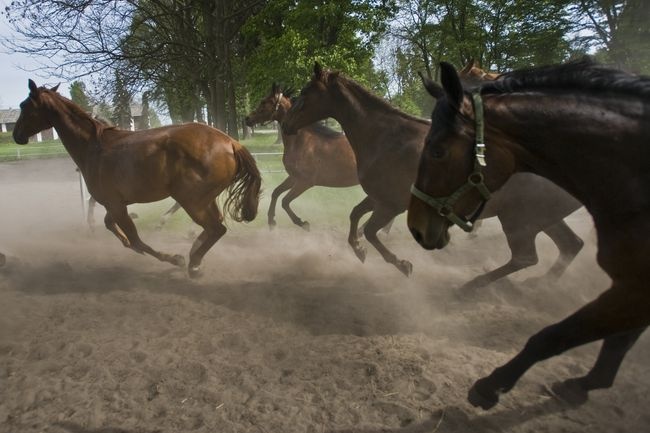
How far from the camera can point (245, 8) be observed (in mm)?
14305

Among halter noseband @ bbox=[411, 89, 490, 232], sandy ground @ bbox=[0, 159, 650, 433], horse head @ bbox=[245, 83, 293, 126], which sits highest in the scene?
horse head @ bbox=[245, 83, 293, 126]

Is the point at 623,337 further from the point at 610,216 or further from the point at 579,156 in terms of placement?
the point at 579,156

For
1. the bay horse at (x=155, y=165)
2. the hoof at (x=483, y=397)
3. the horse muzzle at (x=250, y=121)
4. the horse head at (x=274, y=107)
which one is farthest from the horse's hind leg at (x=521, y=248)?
the horse muzzle at (x=250, y=121)

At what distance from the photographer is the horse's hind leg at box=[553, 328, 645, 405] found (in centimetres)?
262

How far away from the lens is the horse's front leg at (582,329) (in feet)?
6.81

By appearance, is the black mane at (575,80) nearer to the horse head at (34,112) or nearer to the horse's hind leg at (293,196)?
the horse head at (34,112)

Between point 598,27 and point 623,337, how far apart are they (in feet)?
58.3

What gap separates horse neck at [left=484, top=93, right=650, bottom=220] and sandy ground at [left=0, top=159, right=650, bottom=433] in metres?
1.36

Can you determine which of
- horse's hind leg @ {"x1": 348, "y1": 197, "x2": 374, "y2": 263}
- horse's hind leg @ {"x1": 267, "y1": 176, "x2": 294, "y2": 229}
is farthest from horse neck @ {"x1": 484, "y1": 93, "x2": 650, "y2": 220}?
→ horse's hind leg @ {"x1": 267, "y1": 176, "x2": 294, "y2": 229}

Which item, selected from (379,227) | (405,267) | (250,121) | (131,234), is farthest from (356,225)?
(250,121)

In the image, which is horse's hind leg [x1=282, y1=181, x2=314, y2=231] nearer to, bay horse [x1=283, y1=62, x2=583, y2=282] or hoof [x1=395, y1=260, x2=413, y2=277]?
bay horse [x1=283, y1=62, x2=583, y2=282]

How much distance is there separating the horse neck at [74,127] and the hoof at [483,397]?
5.18m

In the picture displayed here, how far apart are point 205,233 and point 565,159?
4431 mm

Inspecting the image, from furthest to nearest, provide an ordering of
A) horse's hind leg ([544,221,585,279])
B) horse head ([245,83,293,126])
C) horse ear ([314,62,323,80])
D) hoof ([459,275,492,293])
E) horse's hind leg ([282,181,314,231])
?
1. horse head ([245,83,293,126])
2. horse's hind leg ([282,181,314,231])
3. horse ear ([314,62,323,80])
4. horse's hind leg ([544,221,585,279])
5. hoof ([459,275,492,293])
